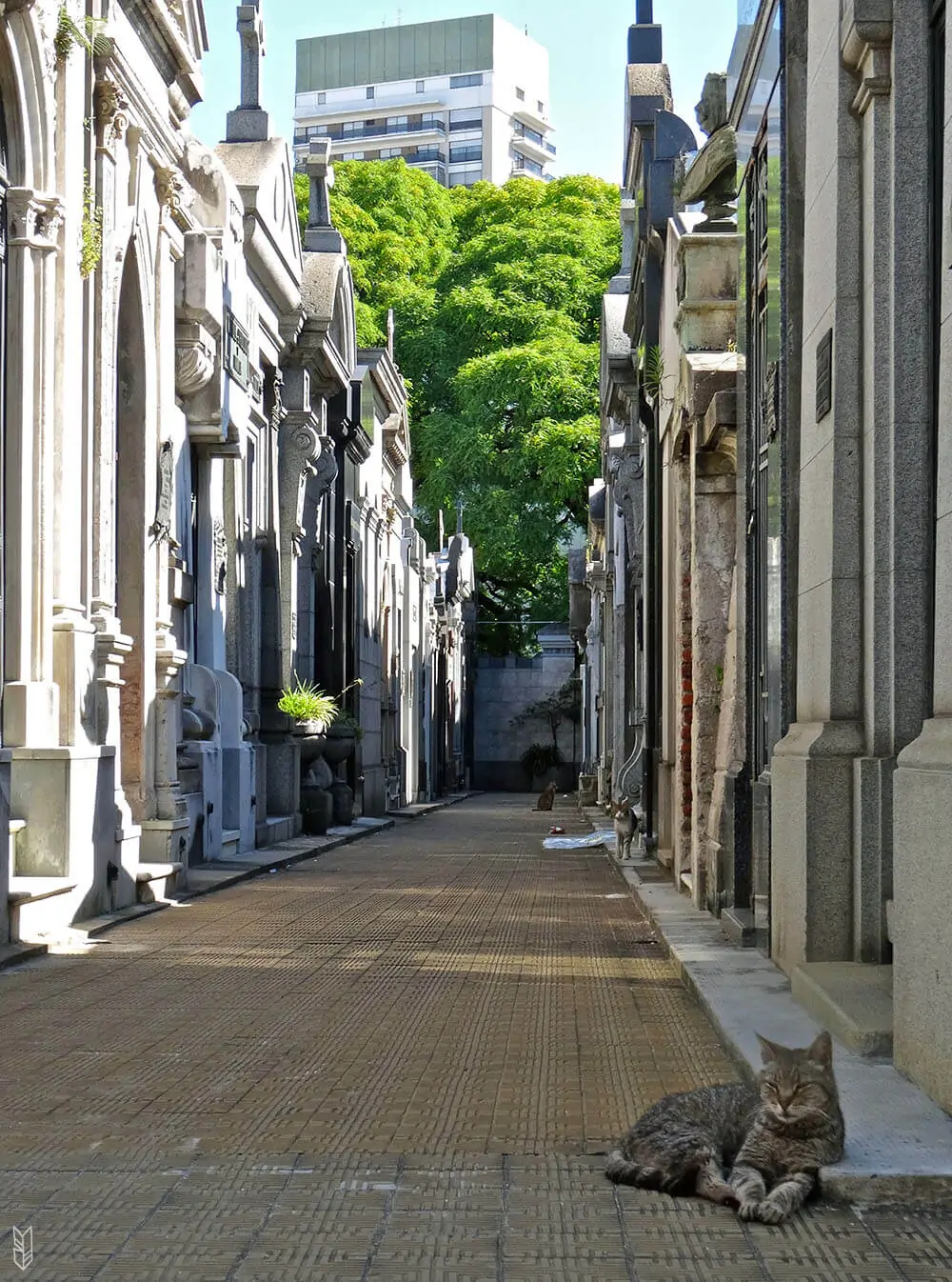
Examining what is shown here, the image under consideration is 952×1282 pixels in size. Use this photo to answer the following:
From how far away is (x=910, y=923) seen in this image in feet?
19.0

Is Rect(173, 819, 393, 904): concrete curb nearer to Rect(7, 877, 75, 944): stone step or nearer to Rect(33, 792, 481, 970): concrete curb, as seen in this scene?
Rect(33, 792, 481, 970): concrete curb

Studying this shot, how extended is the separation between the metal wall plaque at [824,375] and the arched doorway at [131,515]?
7074 millimetres

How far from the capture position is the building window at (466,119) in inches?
→ 3463

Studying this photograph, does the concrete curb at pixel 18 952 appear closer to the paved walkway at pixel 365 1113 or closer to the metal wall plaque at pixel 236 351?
the paved walkway at pixel 365 1113

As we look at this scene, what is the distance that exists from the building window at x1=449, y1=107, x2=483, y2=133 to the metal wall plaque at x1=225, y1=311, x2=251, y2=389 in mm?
71478

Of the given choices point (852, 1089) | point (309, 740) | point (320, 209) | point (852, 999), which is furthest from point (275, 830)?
point (852, 1089)

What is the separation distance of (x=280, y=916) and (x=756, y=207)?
19.3 feet

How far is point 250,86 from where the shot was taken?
72.8 feet

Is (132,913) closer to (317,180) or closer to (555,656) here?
(317,180)

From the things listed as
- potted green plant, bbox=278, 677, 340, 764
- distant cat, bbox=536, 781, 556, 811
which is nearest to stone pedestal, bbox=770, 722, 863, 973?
potted green plant, bbox=278, 677, 340, 764

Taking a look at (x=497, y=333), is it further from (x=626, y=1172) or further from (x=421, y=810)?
(x=626, y=1172)

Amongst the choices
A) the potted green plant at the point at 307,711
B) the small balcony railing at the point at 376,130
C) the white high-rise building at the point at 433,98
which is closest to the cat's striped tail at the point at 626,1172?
the potted green plant at the point at 307,711

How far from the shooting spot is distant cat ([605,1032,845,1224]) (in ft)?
15.5

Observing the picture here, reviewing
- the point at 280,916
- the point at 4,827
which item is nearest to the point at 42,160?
the point at 4,827
